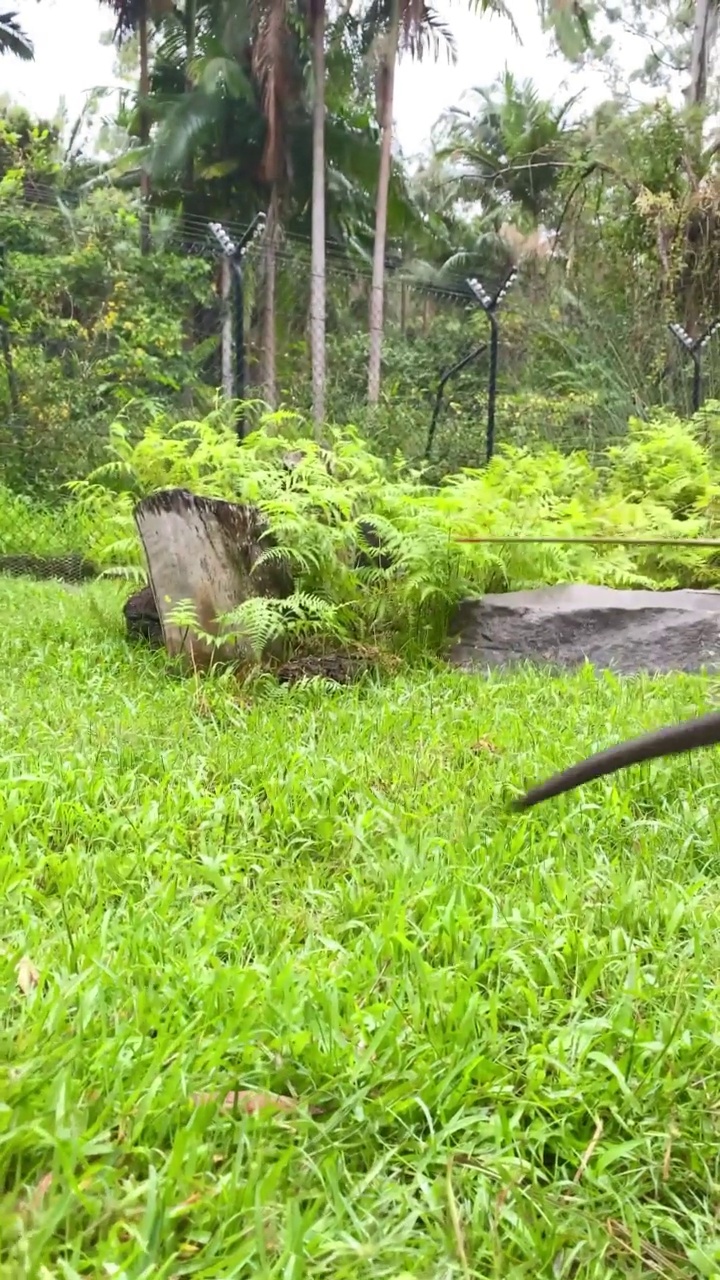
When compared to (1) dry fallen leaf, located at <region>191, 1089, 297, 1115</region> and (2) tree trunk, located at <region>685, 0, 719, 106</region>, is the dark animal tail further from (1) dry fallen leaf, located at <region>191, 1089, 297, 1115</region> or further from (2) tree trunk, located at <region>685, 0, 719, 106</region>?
(2) tree trunk, located at <region>685, 0, 719, 106</region>

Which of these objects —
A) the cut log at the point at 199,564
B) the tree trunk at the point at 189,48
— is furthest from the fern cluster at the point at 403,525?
the tree trunk at the point at 189,48

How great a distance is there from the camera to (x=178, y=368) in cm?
1166

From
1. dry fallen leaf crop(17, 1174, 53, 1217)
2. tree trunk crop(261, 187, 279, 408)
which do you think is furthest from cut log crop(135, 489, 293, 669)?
tree trunk crop(261, 187, 279, 408)

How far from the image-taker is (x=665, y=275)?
10852 millimetres

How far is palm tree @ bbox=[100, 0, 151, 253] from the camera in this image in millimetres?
15430

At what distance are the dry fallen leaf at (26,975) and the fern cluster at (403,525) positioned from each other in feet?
6.70

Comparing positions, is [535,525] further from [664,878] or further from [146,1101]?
[146,1101]

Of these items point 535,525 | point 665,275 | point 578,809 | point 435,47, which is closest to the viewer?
point 578,809

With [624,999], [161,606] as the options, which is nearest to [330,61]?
[161,606]

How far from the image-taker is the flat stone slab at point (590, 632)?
3889mm

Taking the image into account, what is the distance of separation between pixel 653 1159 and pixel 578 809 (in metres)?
1.03

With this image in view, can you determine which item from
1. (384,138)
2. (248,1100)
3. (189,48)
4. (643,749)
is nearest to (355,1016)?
(248,1100)

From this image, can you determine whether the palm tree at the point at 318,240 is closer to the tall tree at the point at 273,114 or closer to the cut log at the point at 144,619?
the tall tree at the point at 273,114

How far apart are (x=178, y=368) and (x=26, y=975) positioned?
11.3 meters
